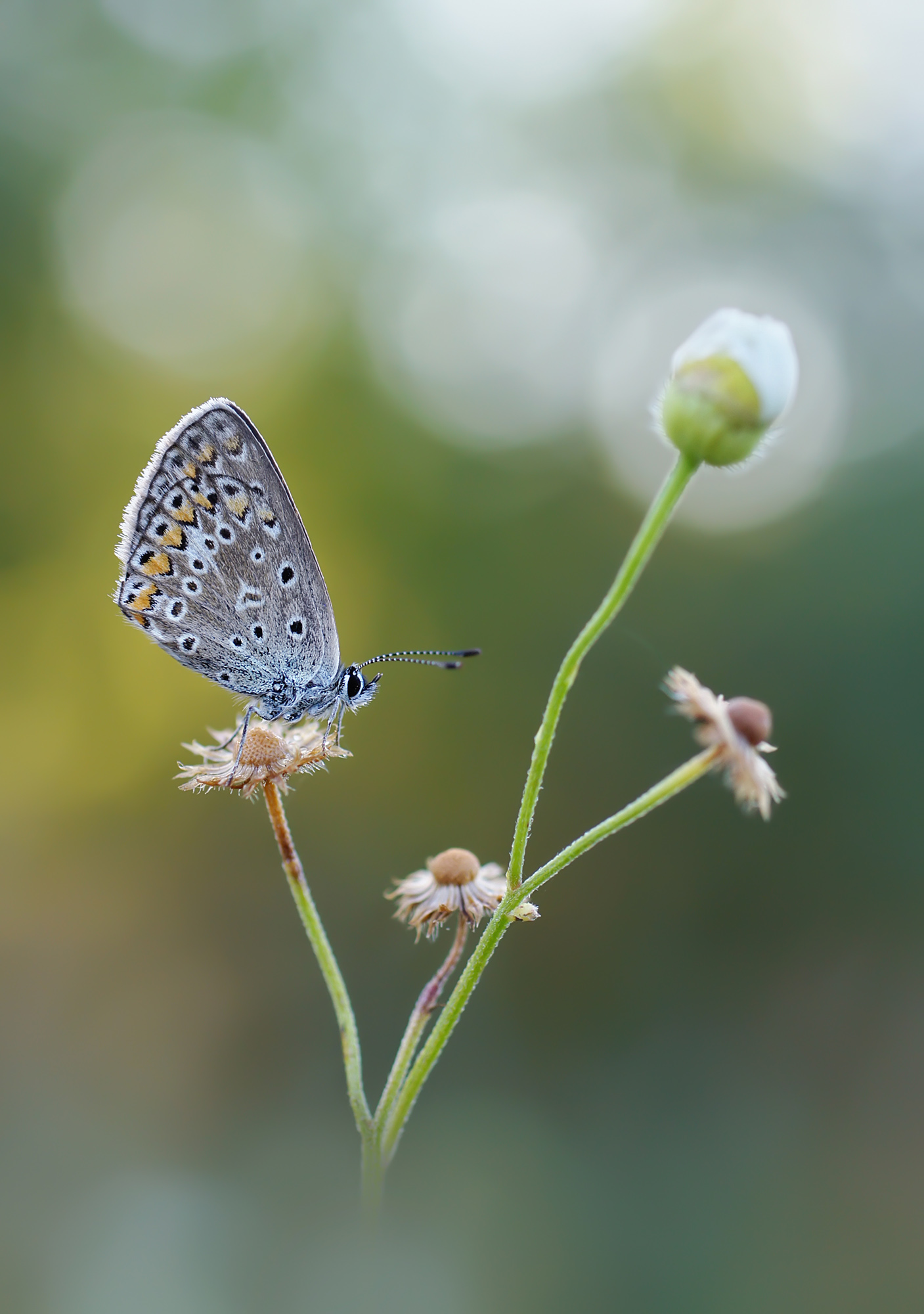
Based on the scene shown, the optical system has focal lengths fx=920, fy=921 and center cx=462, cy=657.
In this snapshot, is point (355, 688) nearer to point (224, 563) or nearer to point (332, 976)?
point (224, 563)

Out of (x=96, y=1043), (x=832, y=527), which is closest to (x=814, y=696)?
(x=832, y=527)

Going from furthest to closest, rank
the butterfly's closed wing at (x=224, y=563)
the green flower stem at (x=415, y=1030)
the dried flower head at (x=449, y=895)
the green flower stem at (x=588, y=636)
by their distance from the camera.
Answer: the butterfly's closed wing at (x=224, y=563) → the dried flower head at (x=449, y=895) → the green flower stem at (x=415, y=1030) → the green flower stem at (x=588, y=636)

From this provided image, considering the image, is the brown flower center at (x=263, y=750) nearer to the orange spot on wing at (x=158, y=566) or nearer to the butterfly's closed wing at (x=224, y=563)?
the butterfly's closed wing at (x=224, y=563)

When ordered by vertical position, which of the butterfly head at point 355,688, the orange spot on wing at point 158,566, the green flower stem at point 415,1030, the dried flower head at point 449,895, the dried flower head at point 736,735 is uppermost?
the orange spot on wing at point 158,566

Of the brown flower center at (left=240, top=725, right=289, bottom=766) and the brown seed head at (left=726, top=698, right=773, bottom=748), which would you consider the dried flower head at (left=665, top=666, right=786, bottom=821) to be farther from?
the brown flower center at (left=240, top=725, right=289, bottom=766)

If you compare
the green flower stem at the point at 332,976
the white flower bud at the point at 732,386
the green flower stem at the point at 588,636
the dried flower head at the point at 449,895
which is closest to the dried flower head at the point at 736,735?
the green flower stem at the point at 588,636
